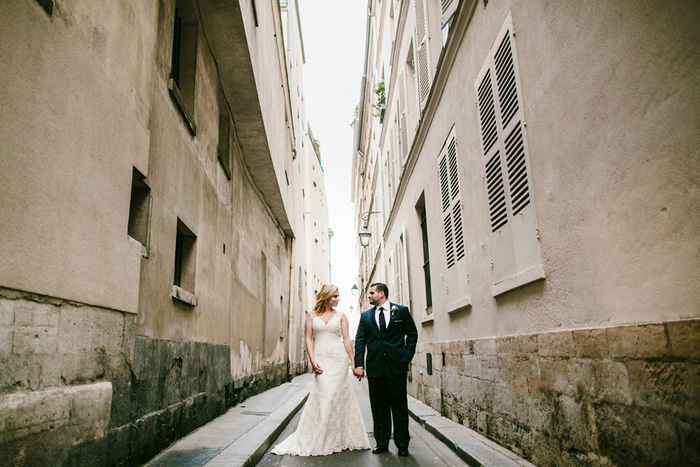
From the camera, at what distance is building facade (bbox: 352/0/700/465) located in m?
2.58

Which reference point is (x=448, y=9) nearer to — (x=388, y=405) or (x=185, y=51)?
(x=185, y=51)

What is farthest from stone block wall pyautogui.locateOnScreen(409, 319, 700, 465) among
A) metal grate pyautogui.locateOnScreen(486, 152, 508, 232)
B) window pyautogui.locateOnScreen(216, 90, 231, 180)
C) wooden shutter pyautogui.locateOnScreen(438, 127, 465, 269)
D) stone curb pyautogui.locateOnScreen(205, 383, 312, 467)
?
window pyautogui.locateOnScreen(216, 90, 231, 180)

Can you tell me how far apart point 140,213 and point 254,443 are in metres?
2.66

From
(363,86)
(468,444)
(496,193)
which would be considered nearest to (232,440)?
(468,444)

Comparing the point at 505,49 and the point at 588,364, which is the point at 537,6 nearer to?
the point at 505,49

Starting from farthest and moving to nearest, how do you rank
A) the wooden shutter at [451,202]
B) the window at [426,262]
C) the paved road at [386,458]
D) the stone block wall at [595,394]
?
the window at [426,262]
the wooden shutter at [451,202]
the paved road at [386,458]
the stone block wall at [595,394]

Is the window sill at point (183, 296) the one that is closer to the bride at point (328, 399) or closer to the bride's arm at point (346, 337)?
the bride at point (328, 399)

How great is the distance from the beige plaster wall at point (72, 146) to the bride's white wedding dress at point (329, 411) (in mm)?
2365

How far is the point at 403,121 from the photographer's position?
42.0ft

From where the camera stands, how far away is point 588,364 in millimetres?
3430

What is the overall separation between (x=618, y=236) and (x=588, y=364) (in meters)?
0.93

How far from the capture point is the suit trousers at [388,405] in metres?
5.36

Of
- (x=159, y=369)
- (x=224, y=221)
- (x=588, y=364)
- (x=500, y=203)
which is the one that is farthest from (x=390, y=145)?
(x=588, y=364)

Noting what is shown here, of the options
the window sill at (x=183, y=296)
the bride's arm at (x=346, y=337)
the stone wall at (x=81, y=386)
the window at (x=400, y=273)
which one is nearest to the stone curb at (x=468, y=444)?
the bride's arm at (x=346, y=337)
